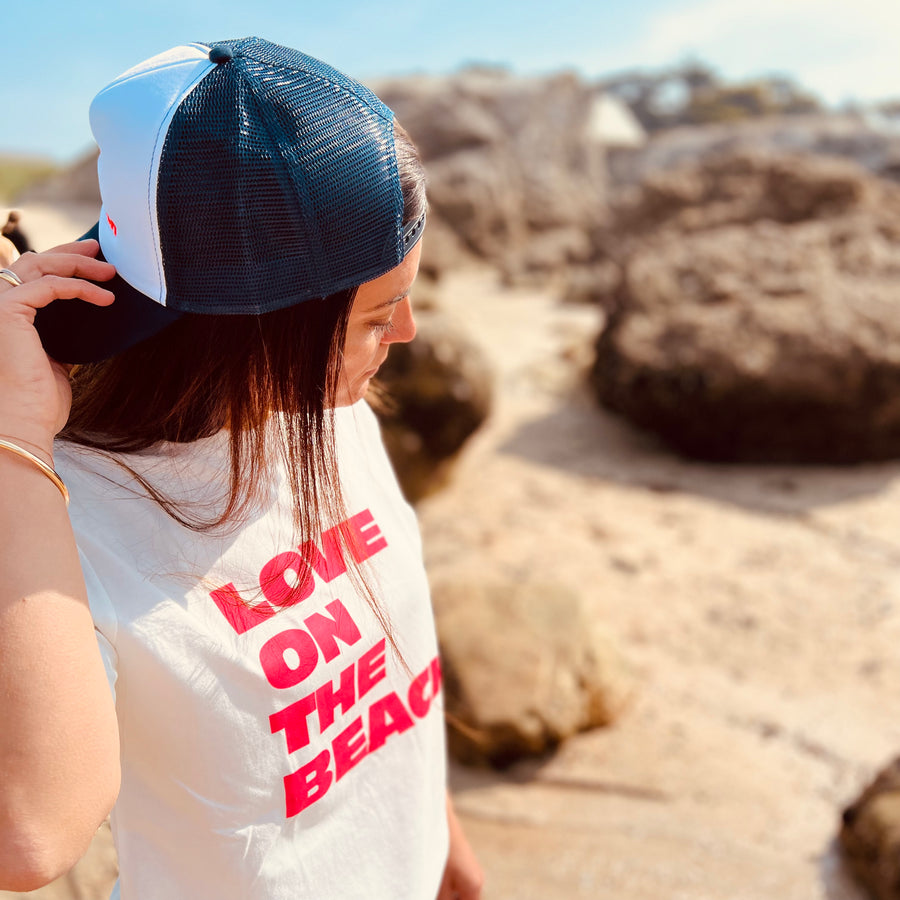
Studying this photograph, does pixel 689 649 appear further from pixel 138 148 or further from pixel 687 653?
pixel 138 148

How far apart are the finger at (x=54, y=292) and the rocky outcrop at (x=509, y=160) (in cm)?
869

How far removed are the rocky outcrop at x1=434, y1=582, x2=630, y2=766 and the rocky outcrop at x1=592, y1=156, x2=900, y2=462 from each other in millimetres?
2166

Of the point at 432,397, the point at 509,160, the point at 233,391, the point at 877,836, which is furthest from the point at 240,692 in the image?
the point at 509,160

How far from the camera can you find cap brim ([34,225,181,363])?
0.72 m

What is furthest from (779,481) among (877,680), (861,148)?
(861,148)

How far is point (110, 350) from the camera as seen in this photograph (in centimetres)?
73

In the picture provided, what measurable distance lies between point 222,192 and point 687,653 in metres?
2.71

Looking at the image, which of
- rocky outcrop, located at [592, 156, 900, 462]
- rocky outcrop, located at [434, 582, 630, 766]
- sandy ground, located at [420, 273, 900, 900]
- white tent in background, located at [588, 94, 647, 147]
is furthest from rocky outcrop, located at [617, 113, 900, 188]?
rocky outcrop, located at [434, 582, 630, 766]

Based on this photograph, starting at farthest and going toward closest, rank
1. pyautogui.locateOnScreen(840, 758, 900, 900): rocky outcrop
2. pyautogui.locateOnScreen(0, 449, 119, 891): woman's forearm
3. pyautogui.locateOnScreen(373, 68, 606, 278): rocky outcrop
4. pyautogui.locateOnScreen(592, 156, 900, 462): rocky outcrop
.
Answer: pyautogui.locateOnScreen(373, 68, 606, 278): rocky outcrop < pyautogui.locateOnScreen(592, 156, 900, 462): rocky outcrop < pyautogui.locateOnScreen(840, 758, 900, 900): rocky outcrop < pyautogui.locateOnScreen(0, 449, 119, 891): woman's forearm

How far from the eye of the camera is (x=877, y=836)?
1924 mm

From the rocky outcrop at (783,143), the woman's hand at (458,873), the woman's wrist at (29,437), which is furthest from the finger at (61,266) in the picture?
the rocky outcrop at (783,143)

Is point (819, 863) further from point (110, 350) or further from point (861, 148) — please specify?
point (861, 148)

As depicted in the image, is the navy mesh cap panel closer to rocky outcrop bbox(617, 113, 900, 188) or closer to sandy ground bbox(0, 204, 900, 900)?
sandy ground bbox(0, 204, 900, 900)

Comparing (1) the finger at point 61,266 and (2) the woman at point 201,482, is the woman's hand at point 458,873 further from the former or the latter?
(1) the finger at point 61,266
